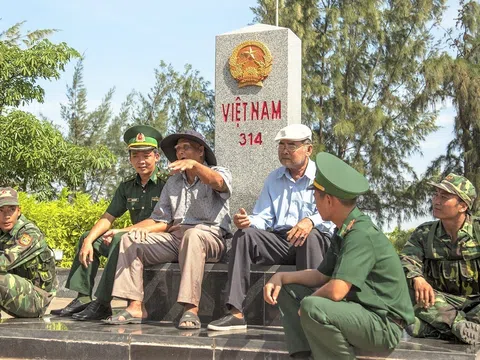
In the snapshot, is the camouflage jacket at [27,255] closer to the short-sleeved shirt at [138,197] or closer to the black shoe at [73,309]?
the black shoe at [73,309]

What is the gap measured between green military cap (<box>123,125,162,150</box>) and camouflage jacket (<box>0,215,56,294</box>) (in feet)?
3.24

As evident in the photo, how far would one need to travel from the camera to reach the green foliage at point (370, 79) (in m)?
20.2

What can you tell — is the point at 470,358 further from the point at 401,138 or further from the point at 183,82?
the point at 183,82

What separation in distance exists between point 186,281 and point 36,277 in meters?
1.40

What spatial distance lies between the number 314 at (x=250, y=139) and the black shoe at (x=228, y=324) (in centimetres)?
233

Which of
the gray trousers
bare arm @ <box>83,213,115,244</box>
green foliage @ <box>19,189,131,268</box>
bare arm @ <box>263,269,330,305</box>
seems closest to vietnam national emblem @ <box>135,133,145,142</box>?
bare arm @ <box>83,213,115,244</box>

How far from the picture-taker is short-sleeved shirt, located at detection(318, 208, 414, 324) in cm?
311

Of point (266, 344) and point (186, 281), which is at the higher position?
point (186, 281)

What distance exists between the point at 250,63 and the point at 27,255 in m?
2.74

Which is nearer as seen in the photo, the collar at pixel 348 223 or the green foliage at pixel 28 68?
the collar at pixel 348 223

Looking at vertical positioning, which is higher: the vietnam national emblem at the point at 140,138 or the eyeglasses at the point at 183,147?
the vietnam national emblem at the point at 140,138

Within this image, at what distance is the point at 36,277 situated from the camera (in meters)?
5.09

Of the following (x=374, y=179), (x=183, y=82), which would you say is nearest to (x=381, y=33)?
(x=374, y=179)

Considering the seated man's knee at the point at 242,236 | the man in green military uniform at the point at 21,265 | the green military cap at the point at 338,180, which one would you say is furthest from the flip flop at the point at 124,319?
the green military cap at the point at 338,180
